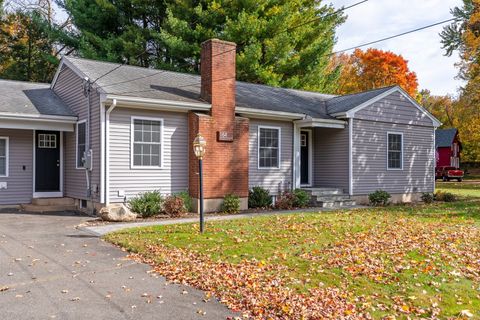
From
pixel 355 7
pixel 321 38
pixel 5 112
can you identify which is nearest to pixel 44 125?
pixel 5 112

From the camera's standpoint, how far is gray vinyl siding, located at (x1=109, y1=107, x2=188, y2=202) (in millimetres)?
11969

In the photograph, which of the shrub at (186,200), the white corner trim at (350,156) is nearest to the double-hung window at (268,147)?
the white corner trim at (350,156)

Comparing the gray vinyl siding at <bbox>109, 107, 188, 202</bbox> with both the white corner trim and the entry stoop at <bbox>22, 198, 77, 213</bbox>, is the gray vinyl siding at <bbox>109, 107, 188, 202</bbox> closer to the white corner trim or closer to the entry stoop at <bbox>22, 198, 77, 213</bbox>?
the entry stoop at <bbox>22, 198, 77, 213</bbox>

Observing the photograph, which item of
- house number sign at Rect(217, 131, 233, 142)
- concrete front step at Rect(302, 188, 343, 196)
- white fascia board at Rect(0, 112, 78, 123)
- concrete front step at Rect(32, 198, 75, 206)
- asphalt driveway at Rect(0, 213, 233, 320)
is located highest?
white fascia board at Rect(0, 112, 78, 123)

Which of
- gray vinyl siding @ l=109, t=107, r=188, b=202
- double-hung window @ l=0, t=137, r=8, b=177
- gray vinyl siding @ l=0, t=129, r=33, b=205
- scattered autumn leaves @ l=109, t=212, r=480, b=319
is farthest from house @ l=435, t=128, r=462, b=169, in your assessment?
double-hung window @ l=0, t=137, r=8, b=177

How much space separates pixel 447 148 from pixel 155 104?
37.9 m

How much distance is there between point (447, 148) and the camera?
42094 millimetres

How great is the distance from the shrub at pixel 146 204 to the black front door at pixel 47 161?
12.6 ft

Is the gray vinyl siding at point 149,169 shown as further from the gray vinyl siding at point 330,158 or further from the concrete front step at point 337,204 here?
the gray vinyl siding at point 330,158

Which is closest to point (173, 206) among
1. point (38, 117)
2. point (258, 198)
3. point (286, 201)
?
point (258, 198)

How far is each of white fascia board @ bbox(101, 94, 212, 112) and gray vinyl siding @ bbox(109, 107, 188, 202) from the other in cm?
25

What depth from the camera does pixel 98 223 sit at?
10750mm

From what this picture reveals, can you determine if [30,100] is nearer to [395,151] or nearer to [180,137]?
[180,137]

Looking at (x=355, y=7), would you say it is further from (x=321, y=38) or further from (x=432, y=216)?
(x=321, y=38)
